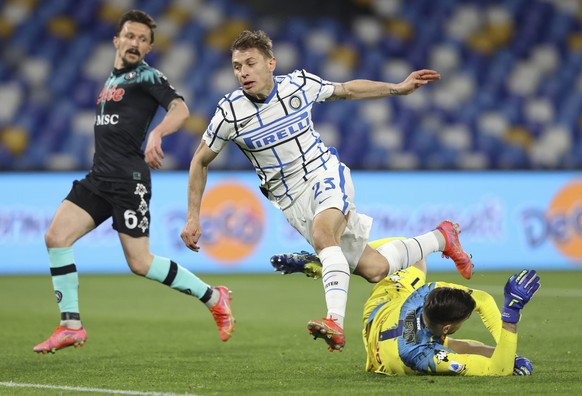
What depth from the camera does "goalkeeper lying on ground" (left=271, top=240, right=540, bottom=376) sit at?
5.54 metres

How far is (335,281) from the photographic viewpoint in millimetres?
5934

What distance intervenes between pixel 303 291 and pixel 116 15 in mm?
6645

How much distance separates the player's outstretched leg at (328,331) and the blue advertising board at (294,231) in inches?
345

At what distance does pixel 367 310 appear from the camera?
6.46 metres

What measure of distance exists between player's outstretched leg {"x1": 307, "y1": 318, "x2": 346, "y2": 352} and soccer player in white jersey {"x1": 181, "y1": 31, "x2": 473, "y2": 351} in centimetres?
62

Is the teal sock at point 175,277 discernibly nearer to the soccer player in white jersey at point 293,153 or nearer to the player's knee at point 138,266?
the player's knee at point 138,266

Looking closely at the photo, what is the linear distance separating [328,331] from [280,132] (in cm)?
146

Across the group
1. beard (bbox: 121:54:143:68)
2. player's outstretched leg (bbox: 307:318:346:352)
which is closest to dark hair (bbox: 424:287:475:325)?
player's outstretched leg (bbox: 307:318:346:352)

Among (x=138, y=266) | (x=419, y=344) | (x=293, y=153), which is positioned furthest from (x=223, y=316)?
(x=419, y=344)

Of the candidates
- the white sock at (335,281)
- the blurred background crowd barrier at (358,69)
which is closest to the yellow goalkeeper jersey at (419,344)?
the white sock at (335,281)

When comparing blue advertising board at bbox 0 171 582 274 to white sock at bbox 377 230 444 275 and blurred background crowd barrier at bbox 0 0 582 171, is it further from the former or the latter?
white sock at bbox 377 230 444 275

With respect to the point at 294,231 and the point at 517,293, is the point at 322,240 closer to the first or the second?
the point at 517,293

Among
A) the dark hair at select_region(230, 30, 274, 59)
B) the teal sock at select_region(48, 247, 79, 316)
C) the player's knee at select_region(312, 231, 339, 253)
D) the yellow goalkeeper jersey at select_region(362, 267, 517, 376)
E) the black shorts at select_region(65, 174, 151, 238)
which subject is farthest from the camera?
the black shorts at select_region(65, 174, 151, 238)

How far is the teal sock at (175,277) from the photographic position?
7.14 metres
